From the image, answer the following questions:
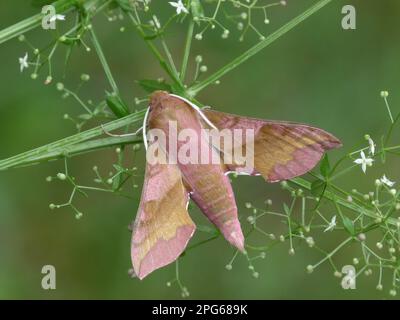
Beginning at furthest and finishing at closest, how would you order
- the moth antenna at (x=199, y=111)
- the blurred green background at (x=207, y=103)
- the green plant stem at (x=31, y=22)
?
the blurred green background at (x=207, y=103)
the moth antenna at (x=199, y=111)
the green plant stem at (x=31, y=22)

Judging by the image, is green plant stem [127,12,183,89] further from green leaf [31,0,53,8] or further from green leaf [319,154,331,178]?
green leaf [319,154,331,178]

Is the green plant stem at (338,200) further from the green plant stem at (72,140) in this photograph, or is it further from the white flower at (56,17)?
the white flower at (56,17)

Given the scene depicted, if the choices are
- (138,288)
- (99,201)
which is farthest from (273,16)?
Answer: (138,288)

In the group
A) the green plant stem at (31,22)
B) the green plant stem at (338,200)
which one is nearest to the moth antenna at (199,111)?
the green plant stem at (338,200)

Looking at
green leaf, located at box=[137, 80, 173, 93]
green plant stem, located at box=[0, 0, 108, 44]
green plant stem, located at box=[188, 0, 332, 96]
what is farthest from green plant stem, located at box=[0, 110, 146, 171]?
green plant stem, located at box=[0, 0, 108, 44]

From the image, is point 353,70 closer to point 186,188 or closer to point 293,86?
point 293,86

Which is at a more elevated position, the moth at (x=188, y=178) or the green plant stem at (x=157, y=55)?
the green plant stem at (x=157, y=55)

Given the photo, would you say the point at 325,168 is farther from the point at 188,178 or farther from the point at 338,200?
the point at 188,178

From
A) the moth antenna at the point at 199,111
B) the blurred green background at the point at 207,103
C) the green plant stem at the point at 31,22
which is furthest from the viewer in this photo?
the blurred green background at the point at 207,103
